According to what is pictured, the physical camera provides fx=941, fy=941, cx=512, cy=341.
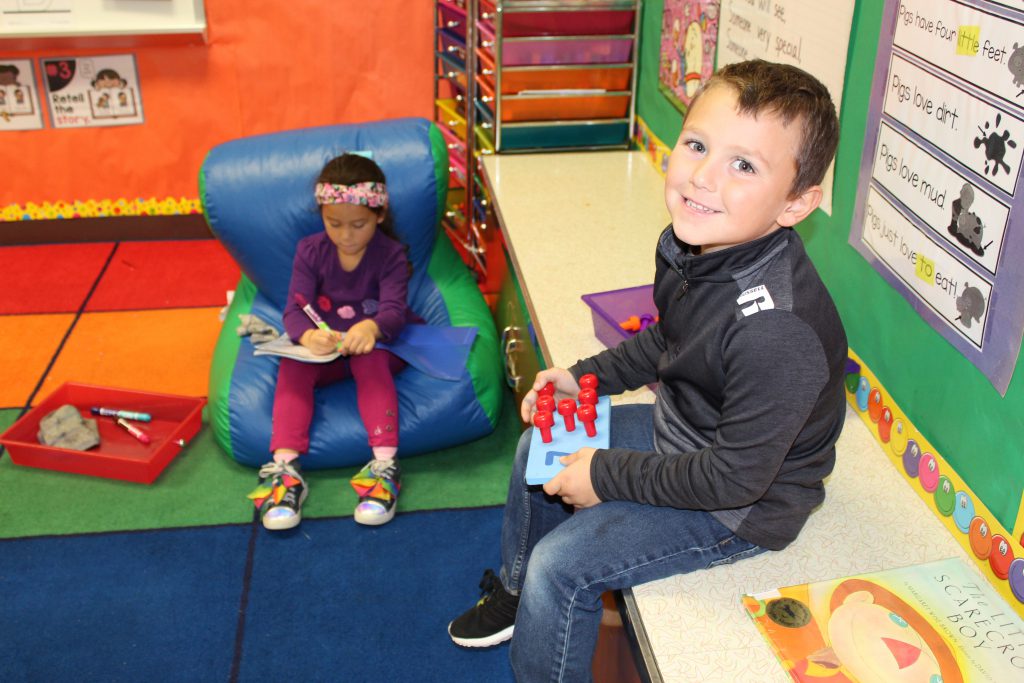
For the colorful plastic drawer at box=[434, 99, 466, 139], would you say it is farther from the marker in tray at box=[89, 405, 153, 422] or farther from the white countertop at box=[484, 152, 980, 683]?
the marker in tray at box=[89, 405, 153, 422]

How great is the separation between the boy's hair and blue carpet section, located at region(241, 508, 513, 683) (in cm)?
107

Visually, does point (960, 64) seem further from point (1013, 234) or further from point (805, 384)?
point (805, 384)

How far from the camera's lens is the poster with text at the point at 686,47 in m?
2.17

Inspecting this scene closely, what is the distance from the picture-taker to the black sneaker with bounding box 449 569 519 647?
1702mm

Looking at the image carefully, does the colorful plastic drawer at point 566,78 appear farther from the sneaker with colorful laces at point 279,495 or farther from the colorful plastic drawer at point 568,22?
the sneaker with colorful laces at point 279,495

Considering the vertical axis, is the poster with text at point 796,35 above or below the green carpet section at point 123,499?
above

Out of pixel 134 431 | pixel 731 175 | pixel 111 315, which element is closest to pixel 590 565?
pixel 731 175

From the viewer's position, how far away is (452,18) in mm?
3049

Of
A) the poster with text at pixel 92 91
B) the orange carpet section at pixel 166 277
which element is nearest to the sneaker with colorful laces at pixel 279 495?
the orange carpet section at pixel 166 277

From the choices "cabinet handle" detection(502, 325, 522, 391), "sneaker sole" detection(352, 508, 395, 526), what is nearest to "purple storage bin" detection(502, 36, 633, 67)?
"cabinet handle" detection(502, 325, 522, 391)

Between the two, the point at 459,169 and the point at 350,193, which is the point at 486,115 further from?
the point at 350,193

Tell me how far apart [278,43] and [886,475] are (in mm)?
2534

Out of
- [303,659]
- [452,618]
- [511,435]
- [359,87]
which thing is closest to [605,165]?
[511,435]

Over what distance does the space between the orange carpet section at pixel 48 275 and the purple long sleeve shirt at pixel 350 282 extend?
43.2 inches
